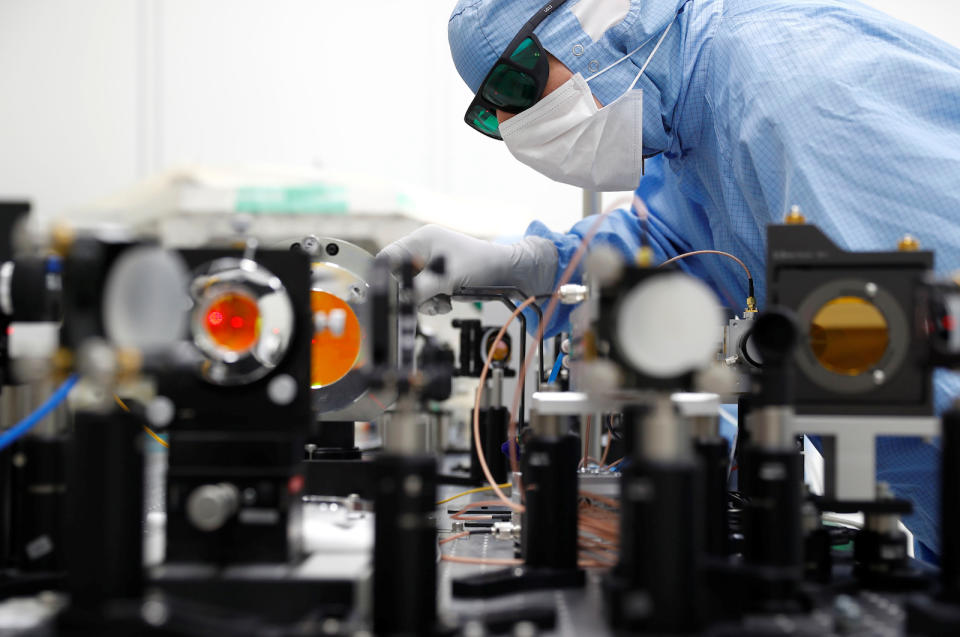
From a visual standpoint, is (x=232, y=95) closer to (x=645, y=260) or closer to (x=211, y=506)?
(x=211, y=506)

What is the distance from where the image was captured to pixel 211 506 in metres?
0.75

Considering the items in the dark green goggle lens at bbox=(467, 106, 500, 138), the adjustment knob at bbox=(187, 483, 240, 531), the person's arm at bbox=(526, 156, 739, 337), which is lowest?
the adjustment knob at bbox=(187, 483, 240, 531)

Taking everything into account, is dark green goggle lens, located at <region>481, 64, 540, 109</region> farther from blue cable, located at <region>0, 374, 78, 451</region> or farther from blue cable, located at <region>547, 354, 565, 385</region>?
blue cable, located at <region>0, 374, 78, 451</region>

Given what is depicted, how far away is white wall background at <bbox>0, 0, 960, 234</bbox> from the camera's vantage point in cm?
359

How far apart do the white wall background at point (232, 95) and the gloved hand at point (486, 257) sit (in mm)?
1557

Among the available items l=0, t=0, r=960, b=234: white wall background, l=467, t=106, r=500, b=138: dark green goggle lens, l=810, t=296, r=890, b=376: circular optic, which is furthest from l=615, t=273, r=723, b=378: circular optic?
l=0, t=0, r=960, b=234: white wall background

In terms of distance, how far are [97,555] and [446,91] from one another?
3242 millimetres

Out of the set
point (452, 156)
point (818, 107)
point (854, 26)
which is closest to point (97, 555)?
point (818, 107)

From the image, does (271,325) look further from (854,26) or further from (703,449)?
(854,26)

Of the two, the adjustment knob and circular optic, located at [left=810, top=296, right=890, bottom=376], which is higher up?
circular optic, located at [left=810, top=296, right=890, bottom=376]

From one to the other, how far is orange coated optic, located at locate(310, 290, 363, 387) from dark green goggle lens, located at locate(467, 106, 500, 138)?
2.13 feet

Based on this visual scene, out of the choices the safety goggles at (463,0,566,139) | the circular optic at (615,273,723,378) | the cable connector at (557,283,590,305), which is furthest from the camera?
the safety goggles at (463,0,566,139)

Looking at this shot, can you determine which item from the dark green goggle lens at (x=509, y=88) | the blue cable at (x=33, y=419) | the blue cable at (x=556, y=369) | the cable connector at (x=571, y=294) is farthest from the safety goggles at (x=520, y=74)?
the blue cable at (x=33, y=419)

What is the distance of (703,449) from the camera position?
0.86m
